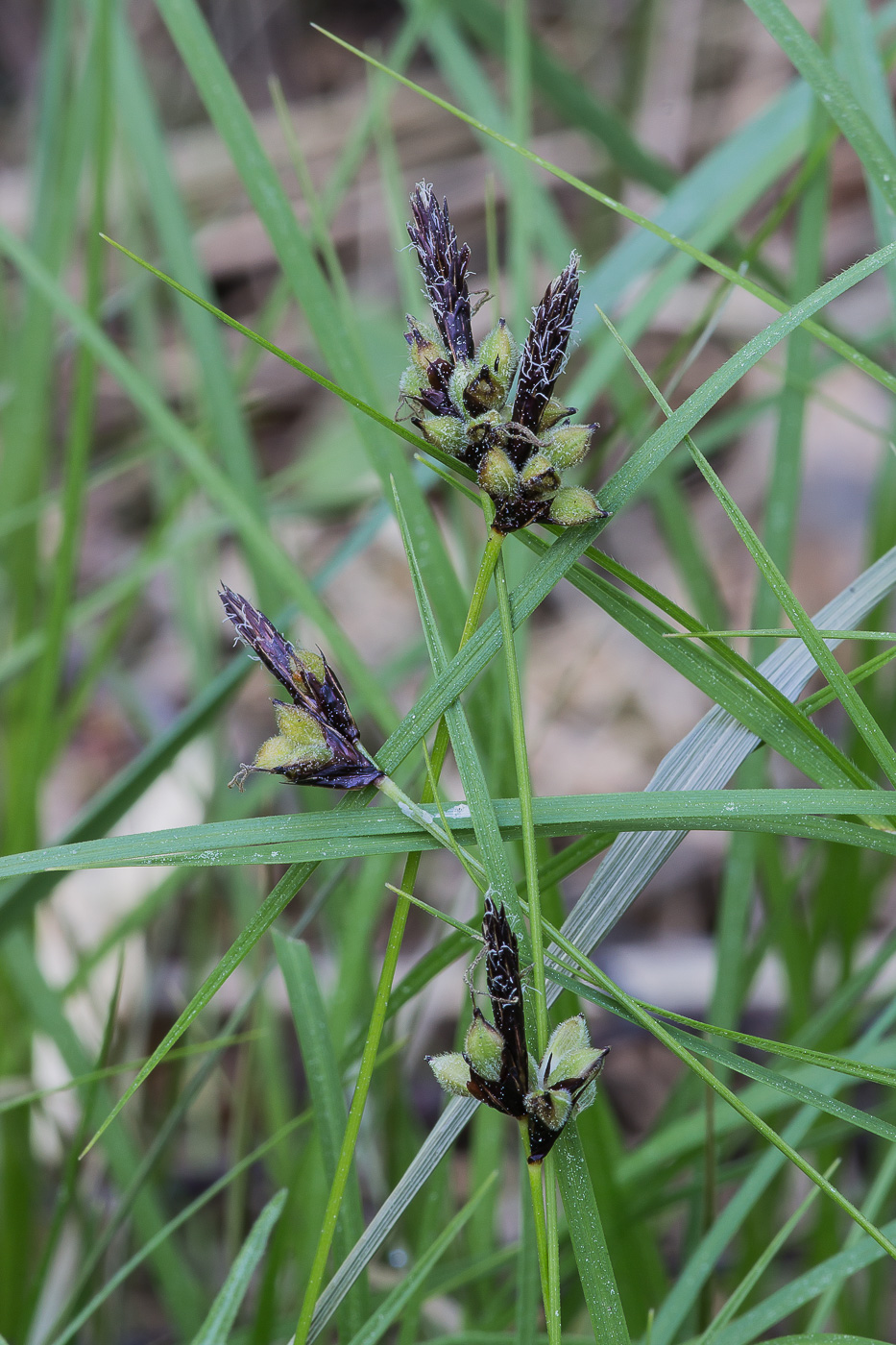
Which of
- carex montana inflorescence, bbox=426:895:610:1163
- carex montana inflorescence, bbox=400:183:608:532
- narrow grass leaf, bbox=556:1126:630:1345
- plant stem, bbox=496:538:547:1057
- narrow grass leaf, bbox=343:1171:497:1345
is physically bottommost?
narrow grass leaf, bbox=343:1171:497:1345

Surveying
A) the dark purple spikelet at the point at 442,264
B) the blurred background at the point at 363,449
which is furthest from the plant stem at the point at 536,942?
the blurred background at the point at 363,449

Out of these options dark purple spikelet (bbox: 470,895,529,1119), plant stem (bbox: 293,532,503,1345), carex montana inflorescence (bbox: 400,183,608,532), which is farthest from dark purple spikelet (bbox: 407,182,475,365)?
dark purple spikelet (bbox: 470,895,529,1119)

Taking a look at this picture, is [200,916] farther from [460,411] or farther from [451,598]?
[460,411]

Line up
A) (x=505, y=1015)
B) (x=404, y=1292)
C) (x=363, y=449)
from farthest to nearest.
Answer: (x=363, y=449) < (x=404, y=1292) < (x=505, y=1015)

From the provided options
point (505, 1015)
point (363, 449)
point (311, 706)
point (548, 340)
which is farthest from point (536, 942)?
point (363, 449)

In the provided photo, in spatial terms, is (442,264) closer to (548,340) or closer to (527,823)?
(548,340)

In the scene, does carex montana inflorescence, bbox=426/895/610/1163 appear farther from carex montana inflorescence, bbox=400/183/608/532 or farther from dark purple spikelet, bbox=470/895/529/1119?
carex montana inflorescence, bbox=400/183/608/532
